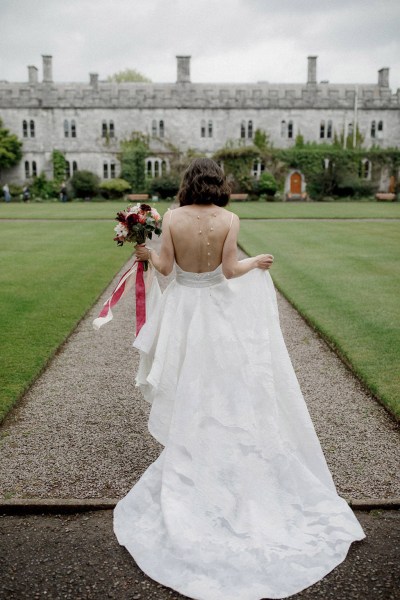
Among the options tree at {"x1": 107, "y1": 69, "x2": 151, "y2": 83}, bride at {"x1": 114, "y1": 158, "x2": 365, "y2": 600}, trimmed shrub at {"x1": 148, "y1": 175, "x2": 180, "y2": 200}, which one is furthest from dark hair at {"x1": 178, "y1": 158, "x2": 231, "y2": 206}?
tree at {"x1": 107, "y1": 69, "x2": 151, "y2": 83}

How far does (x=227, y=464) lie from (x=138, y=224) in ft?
5.94

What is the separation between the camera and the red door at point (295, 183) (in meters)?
45.4

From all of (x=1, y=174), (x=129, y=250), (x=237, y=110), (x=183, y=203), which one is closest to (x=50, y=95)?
(x=1, y=174)

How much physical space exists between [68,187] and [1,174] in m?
6.52

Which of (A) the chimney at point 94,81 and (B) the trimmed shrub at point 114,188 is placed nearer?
(B) the trimmed shrub at point 114,188

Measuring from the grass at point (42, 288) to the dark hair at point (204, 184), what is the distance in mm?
2678

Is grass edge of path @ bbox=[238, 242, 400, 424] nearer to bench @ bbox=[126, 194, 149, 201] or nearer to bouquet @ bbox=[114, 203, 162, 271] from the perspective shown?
bouquet @ bbox=[114, 203, 162, 271]

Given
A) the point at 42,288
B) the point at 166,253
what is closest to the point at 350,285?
the point at 42,288

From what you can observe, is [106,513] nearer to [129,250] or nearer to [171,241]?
[171,241]

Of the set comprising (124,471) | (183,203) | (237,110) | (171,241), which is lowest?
(124,471)

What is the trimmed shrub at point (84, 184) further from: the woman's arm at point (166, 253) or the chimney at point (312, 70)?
the woman's arm at point (166, 253)

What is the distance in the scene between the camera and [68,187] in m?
42.9

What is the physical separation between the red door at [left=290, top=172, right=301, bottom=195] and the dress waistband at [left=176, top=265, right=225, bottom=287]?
141 feet

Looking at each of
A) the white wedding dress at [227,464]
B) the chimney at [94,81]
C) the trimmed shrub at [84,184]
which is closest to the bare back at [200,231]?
the white wedding dress at [227,464]
